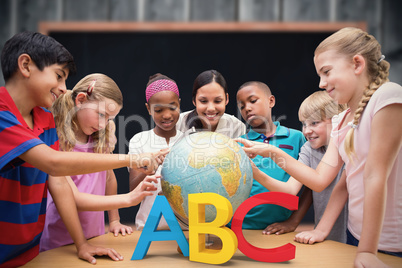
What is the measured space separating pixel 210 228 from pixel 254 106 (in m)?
1.10

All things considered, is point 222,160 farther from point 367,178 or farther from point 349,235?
point 349,235

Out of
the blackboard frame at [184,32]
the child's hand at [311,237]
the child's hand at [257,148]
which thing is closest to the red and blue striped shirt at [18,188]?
the child's hand at [257,148]

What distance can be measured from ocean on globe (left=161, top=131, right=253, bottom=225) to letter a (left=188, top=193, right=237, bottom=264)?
70 mm

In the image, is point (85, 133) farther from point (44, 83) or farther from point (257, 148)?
point (257, 148)

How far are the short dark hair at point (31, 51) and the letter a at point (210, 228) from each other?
84cm

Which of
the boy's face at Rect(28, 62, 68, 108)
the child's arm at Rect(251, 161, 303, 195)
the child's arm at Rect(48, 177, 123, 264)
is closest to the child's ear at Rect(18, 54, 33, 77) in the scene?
the boy's face at Rect(28, 62, 68, 108)

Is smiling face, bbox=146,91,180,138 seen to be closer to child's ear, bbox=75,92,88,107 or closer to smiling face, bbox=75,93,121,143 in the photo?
smiling face, bbox=75,93,121,143

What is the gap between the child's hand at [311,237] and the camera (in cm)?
176

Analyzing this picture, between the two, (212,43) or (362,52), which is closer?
(362,52)

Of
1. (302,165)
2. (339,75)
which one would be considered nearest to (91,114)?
(302,165)

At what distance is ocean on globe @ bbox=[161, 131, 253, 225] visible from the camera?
150 cm

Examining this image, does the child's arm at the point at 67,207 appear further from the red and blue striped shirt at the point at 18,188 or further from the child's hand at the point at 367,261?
the child's hand at the point at 367,261

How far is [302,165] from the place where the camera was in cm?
183

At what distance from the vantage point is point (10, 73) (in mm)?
1425
